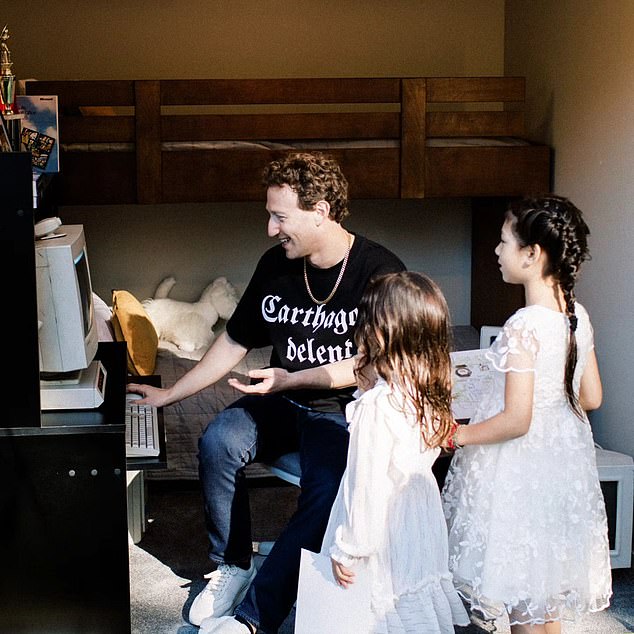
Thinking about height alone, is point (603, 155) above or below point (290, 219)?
above

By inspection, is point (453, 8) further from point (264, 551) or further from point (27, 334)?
point (27, 334)

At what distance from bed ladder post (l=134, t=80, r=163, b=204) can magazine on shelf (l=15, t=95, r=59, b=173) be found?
2.73ft

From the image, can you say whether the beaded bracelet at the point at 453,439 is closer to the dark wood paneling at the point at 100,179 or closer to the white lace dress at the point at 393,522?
the white lace dress at the point at 393,522

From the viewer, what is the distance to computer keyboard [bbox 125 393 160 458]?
2258 millimetres

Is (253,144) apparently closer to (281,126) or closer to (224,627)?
(281,126)

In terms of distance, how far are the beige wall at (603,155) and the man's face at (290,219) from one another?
116 cm

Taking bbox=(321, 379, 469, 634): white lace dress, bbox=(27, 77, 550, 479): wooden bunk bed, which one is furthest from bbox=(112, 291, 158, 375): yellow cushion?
bbox=(321, 379, 469, 634): white lace dress

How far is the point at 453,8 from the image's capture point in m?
4.46

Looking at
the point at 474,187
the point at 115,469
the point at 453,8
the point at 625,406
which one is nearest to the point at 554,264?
the point at 115,469

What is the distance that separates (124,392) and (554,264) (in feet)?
3.21

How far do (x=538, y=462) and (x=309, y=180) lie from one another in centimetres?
86

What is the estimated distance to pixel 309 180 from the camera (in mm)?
2482

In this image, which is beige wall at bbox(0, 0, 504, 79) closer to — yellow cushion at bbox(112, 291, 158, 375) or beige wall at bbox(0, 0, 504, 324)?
beige wall at bbox(0, 0, 504, 324)

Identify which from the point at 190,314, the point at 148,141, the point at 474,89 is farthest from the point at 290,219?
the point at 190,314
